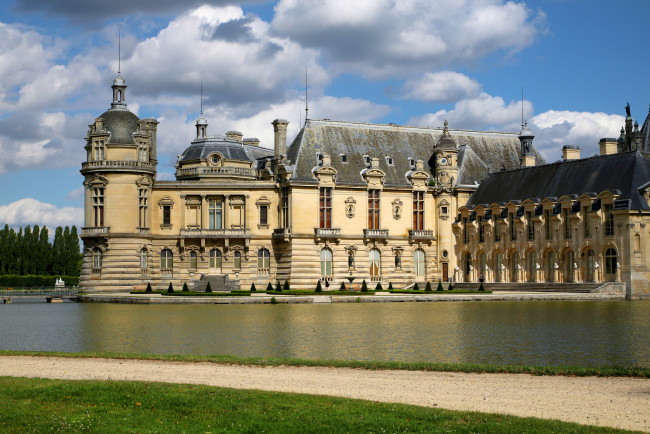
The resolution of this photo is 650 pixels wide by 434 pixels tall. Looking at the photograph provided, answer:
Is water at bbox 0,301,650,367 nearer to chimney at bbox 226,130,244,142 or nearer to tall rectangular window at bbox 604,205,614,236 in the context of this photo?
tall rectangular window at bbox 604,205,614,236

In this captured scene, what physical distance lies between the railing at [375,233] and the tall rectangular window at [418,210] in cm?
344

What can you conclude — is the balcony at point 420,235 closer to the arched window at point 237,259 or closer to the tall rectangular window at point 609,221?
the arched window at point 237,259

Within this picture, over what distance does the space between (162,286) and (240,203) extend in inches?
368

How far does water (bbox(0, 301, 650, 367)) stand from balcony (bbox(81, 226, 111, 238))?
1608 cm

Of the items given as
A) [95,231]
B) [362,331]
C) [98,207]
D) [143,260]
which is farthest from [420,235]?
[362,331]

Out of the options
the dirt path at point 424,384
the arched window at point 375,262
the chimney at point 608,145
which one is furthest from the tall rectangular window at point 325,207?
the dirt path at point 424,384

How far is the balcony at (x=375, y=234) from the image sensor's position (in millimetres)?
74812

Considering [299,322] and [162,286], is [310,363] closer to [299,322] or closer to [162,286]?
[299,322]

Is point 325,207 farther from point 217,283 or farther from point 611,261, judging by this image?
point 611,261

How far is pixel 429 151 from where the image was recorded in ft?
263

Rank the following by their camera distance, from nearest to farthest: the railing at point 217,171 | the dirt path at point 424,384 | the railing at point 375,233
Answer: the dirt path at point 424,384 → the railing at point 217,171 → the railing at point 375,233

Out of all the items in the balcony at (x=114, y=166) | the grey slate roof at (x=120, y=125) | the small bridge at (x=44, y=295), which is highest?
the grey slate roof at (x=120, y=125)

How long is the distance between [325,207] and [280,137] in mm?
7158

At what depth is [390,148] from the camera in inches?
3086
